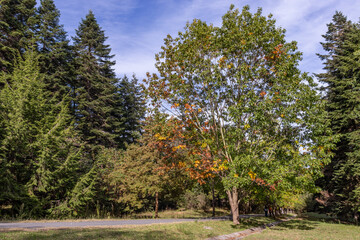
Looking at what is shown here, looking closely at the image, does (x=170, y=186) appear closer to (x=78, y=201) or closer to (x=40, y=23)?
(x=78, y=201)

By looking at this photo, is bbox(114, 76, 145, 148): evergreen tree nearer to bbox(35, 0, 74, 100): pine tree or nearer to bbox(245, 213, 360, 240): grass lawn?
bbox(35, 0, 74, 100): pine tree

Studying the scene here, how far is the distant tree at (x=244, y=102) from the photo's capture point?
39.4 feet

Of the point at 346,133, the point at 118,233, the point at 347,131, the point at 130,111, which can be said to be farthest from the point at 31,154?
the point at 130,111

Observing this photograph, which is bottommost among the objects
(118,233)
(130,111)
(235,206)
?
(118,233)

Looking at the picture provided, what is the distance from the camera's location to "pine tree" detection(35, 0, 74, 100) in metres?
29.3

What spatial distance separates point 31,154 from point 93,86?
20.9 m

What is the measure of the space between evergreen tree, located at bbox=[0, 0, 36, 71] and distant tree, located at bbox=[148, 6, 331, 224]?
2014 centimetres

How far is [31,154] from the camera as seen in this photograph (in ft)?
55.2

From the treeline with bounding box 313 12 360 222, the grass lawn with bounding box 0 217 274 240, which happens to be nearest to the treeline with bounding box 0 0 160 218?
the grass lawn with bounding box 0 217 274 240

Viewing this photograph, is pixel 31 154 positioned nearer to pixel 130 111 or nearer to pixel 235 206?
pixel 235 206

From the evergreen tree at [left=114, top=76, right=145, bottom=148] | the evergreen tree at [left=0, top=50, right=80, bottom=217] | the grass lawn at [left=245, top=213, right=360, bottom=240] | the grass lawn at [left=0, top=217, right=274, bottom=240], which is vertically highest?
the evergreen tree at [left=114, top=76, right=145, bottom=148]

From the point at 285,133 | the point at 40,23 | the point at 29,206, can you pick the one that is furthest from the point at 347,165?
the point at 40,23

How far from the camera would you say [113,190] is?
75.8 feet

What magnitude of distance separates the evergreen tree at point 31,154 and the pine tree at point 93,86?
1316cm
